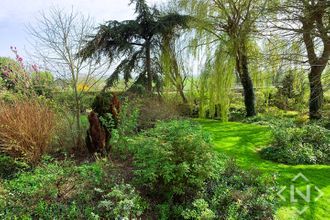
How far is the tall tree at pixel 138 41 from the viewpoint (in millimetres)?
12852

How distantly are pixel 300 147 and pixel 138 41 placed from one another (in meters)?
8.96

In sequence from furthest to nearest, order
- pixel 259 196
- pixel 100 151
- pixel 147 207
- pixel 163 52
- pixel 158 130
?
pixel 163 52, pixel 100 151, pixel 158 130, pixel 259 196, pixel 147 207

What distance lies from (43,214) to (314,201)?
4.38m

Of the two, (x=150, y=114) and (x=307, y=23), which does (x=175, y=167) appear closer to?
(x=307, y=23)

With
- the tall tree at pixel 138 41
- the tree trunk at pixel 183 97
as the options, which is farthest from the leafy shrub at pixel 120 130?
the tree trunk at pixel 183 97

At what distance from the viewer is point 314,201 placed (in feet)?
16.2

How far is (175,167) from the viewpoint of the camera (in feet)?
13.8

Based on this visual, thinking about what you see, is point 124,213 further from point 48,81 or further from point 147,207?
point 48,81

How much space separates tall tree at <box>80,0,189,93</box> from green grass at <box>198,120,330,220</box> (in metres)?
4.61

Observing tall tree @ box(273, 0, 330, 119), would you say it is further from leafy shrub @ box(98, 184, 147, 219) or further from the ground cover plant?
leafy shrub @ box(98, 184, 147, 219)

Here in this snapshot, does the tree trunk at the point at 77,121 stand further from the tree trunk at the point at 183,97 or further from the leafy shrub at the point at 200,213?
the tree trunk at the point at 183,97

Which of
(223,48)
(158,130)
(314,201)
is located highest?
(223,48)

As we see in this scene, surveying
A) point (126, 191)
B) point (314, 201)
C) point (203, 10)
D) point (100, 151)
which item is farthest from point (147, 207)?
point (203, 10)

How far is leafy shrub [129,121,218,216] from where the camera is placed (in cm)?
424
